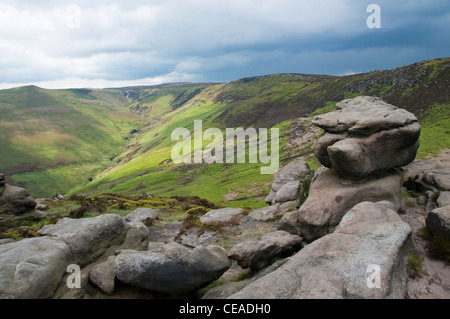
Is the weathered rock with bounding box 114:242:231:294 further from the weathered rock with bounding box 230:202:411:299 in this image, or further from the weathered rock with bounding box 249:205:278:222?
the weathered rock with bounding box 249:205:278:222

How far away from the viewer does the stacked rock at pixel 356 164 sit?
24359mm

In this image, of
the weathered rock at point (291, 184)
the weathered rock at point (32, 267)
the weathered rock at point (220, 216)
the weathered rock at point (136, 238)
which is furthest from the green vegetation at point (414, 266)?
the weathered rock at point (220, 216)

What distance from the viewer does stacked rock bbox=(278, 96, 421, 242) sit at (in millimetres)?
24359

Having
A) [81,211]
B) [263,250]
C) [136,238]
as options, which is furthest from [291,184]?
[81,211]

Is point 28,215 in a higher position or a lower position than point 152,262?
lower

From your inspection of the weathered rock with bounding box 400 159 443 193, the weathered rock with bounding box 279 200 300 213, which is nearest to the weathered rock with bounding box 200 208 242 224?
the weathered rock with bounding box 279 200 300 213

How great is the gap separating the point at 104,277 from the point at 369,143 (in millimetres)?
24291

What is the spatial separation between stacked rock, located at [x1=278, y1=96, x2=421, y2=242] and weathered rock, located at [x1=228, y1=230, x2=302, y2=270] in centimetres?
230

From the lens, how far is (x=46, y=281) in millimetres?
14906

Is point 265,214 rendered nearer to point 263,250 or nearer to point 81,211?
point 263,250

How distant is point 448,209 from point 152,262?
19.1 m
